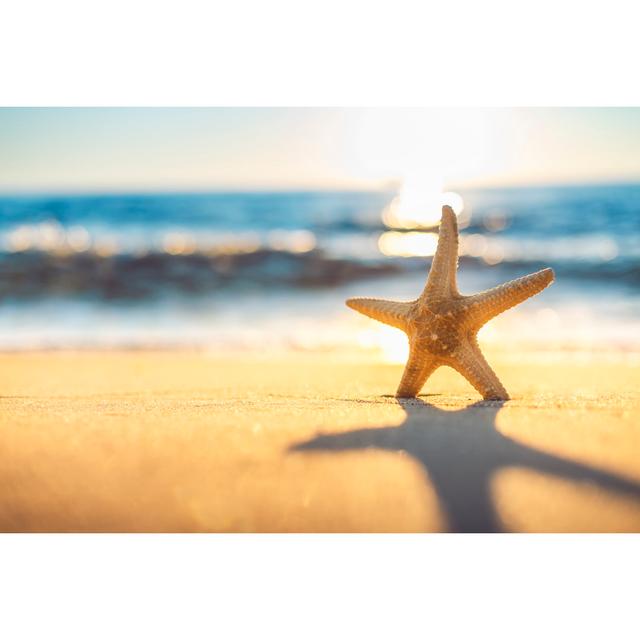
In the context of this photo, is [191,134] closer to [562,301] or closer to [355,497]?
[355,497]

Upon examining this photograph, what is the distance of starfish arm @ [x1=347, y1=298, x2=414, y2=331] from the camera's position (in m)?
2.90

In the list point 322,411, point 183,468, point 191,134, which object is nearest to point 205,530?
point 183,468

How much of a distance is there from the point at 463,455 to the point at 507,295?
697mm

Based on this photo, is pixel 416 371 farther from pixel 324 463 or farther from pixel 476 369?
pixel 324 463

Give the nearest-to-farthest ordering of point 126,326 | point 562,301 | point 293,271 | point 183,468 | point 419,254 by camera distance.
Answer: point 183,468, point 126,326, point 562,301, point 293,271, point 419,254

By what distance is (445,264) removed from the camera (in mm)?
2848

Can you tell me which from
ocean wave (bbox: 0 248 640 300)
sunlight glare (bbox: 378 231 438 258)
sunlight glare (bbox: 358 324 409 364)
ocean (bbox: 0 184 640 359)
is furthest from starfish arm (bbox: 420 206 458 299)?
sunlight glare (bbox: 378 231 438 258)

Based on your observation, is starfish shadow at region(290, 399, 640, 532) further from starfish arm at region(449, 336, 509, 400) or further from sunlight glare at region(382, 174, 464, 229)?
sunlight glare at region(382, 174, 464, 229)

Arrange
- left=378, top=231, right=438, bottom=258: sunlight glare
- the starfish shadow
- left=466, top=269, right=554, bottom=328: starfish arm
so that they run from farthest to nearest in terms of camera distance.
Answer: left=378, top=231, right=438, bottom=258: sunlight glare, left=466, top=269, right=554, bottom=328: starfish arm, the starfish shadow

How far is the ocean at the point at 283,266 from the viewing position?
5.53 m

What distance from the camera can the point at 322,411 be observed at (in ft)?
9.14

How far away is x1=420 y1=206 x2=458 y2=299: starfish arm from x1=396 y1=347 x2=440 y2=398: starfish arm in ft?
0.76

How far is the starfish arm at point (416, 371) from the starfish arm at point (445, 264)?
23cm
